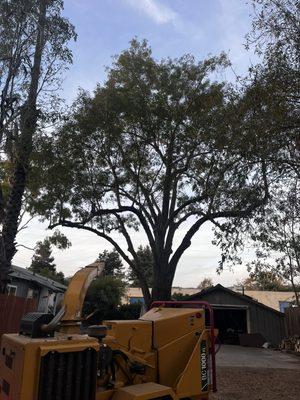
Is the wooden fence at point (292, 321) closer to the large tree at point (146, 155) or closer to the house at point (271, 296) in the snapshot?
the large tree at point (146, 155)

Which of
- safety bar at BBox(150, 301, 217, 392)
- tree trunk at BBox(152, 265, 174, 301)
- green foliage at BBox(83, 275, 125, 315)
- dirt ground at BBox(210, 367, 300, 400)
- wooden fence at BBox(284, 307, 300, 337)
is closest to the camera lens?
safety bar at BBox(150, 301, 217, 392)

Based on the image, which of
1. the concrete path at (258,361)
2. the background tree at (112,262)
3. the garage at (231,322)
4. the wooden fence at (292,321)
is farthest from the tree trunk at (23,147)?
the background tree at (112,262)

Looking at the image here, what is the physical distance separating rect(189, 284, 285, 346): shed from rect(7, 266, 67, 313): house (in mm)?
10605

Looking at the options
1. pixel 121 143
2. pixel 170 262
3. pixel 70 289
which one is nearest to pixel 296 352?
pixel 170 262

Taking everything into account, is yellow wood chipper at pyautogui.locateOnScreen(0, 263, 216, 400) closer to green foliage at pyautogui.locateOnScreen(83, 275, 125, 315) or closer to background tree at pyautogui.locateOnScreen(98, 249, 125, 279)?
green foliage at pyautogui.locateOnScreen(83, 275, 125, 315)

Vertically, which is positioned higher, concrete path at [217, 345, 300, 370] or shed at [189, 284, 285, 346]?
shed at [189, 284, 285, 346]

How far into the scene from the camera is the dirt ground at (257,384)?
1112 cm

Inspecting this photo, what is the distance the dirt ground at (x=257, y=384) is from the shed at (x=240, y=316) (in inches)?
705

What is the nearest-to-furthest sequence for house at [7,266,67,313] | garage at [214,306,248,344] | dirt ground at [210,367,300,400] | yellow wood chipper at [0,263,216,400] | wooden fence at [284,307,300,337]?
yellow wood chipper at [0,263,216,400] < dirt ground at [210,367,300,400] < house at [7,266,67,313] < wooden fence at [284,307,300,337] < garage at [214,306,248,344]

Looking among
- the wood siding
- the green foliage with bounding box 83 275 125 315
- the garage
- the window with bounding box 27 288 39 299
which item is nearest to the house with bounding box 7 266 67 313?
the window with bounding box 27 288 39 299

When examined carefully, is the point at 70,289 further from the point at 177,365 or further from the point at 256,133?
the point at 256,133

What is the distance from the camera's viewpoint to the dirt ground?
1112 centimetres

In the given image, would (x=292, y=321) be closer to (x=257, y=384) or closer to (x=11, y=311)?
(x=257, y=384)

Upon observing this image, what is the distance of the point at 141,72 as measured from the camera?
71.9ft
